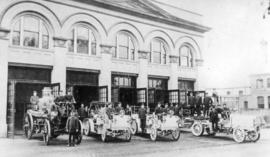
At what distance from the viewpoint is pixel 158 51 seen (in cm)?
2105

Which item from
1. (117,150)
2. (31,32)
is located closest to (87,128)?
(117,150)

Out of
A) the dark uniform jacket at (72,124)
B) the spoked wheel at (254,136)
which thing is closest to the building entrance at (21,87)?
the dark uniform jacket at (72,124)

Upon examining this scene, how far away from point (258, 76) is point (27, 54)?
82.3 feet

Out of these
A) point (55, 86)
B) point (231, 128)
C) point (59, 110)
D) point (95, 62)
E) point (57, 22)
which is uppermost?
point (57, 22)

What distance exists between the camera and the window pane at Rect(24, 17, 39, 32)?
15.3 m

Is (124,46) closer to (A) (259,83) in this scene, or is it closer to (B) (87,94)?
(B) (87,94)

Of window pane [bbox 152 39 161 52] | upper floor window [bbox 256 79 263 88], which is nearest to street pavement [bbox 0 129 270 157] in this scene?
window pane [bbox 152 39 161 52]

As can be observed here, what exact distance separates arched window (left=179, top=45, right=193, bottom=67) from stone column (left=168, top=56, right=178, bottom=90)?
1001 mm

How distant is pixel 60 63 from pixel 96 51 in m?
2.52

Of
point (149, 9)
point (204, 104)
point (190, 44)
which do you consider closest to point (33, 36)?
point (149, 9)

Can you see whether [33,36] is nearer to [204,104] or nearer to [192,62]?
[204,104]

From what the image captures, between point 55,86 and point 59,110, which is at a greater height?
Answer: point 55,86

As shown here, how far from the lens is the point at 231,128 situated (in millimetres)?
14133

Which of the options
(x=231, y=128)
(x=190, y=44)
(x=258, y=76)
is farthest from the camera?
(x=258, y=76)
